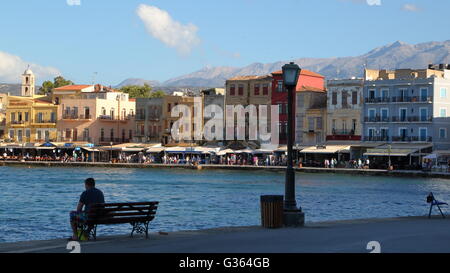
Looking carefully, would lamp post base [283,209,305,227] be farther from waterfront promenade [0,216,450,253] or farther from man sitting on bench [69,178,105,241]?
man sitting on bench [69,178,105,241]

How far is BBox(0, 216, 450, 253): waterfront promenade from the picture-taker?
12.9m

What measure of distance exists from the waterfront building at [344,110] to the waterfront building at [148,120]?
2106cm

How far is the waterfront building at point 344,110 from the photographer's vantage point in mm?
77750

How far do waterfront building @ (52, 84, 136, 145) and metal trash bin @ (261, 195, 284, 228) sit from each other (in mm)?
78974

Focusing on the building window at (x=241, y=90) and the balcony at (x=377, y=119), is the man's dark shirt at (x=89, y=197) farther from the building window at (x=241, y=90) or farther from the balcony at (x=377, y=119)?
the building window at (x=241, y=90)

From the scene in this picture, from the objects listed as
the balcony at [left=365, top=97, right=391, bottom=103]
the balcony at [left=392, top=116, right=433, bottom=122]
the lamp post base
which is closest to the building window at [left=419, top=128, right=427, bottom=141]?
the balcony at [left=392, top=116, right=433, bottom=122]

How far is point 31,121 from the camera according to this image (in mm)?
98000

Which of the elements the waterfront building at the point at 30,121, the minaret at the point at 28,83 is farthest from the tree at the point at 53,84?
the waterfront building at the point at 30,121

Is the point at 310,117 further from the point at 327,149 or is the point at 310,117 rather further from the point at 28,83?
the point at 28,83

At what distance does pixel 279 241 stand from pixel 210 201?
25.3m

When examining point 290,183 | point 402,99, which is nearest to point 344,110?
point 402,99

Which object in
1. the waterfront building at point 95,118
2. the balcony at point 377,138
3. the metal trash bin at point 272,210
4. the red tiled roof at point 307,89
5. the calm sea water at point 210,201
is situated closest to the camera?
the metal trash bin at point 272,210

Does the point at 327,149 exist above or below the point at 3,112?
below

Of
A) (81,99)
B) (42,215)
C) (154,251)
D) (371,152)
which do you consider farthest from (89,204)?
(81,99)
